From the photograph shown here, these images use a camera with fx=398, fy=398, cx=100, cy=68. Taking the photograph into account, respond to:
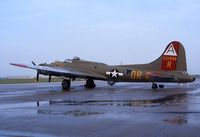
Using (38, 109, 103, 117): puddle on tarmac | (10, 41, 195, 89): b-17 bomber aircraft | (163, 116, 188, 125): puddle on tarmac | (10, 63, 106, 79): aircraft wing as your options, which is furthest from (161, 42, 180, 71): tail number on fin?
(163, 116, 188, 125): puddle on tarmac

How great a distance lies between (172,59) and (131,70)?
3.62 metres

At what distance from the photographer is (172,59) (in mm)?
34031

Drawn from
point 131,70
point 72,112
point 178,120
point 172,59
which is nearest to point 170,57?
point 172,59

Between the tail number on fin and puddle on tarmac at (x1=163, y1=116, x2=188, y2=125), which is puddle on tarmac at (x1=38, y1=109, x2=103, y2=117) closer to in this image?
puddle on tarmac at (x1=163, y1=116, x2=188, y2=125)

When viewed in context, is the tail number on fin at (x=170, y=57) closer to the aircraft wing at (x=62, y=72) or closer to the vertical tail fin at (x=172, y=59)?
the vertical tail fin at (x=172, y=59)

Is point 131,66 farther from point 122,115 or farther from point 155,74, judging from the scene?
point 122,115

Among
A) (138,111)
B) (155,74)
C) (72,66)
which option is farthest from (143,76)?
(138,111)

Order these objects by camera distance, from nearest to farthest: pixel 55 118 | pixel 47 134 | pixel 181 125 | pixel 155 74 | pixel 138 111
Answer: pixel 47 134
pixel 181 125
pixel 55 118
pixel 138 111
pixel 155 74

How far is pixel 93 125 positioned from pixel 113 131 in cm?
128

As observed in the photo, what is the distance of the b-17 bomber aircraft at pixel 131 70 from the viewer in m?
33.1

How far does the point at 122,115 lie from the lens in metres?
13.6

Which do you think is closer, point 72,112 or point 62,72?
point 72,112

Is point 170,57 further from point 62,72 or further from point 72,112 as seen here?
point 72,112

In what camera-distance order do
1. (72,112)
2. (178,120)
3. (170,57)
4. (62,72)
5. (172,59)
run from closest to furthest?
(178,120)
(72,112)
(172,59)
(170,57)
(62,72)
